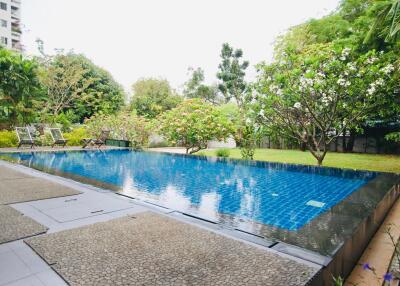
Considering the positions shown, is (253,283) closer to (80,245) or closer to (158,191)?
(80,245)

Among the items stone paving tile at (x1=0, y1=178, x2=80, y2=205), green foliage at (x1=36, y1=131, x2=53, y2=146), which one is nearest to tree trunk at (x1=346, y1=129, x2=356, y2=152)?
stone paving tile at (x1=0, y1=178, x2=80, y2=205)

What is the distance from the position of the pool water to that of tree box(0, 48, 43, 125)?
8.22 m

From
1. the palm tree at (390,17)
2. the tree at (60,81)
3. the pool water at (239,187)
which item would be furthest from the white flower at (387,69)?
the tree at (60,81)

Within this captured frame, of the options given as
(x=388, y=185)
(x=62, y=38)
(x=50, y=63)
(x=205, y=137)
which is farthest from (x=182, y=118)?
(x=62, y=38)

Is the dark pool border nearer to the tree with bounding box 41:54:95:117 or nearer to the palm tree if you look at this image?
the palm tree

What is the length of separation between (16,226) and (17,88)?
13211mm

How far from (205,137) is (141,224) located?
27.2 ft

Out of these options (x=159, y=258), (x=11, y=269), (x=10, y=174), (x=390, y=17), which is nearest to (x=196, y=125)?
(x=10, y=174)

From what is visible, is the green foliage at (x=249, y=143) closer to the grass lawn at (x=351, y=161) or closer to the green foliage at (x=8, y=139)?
the grass lawn at (x=351, y=161)

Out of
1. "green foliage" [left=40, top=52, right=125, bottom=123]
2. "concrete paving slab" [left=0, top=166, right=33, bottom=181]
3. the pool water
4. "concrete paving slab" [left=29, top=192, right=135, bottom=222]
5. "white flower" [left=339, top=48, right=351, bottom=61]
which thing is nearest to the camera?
"concrete paving slab" [left=29, top=192, right=135, bottom=222]

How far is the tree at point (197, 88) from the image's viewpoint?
102 feet

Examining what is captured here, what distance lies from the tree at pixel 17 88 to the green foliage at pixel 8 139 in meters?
1.05

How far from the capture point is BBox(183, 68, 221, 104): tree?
102ft

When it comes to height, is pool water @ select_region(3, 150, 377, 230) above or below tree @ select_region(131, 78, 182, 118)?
below
